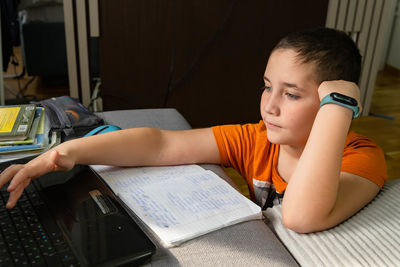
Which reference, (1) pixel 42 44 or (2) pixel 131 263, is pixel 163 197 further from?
(1) pixel 42 44

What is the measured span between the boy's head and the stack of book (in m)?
0.60

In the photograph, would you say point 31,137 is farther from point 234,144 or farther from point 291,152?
point 291,152

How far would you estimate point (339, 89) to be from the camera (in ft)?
2.73

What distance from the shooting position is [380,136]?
2.67 m

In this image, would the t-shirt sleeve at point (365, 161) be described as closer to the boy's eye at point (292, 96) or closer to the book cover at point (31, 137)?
the boy's eye at point (292, 96)

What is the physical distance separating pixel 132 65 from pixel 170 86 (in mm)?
255

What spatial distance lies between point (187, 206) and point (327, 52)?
1.46 feet

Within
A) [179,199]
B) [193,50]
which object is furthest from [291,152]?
[193,50]

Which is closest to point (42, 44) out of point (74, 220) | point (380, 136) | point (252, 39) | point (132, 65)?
point (132, 65)

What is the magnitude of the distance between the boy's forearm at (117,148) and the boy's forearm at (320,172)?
0.32 meters

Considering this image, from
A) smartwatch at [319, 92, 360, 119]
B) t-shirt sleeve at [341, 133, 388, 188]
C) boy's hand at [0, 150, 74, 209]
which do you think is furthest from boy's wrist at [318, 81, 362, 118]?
boy's hand at [0, 150, 74, 209]

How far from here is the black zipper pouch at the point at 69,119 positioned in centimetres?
106

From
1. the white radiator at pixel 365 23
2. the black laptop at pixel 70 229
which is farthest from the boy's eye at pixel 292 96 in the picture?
the white radiator at pixel 365 23

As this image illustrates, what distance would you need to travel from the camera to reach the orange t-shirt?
0.95 metres
